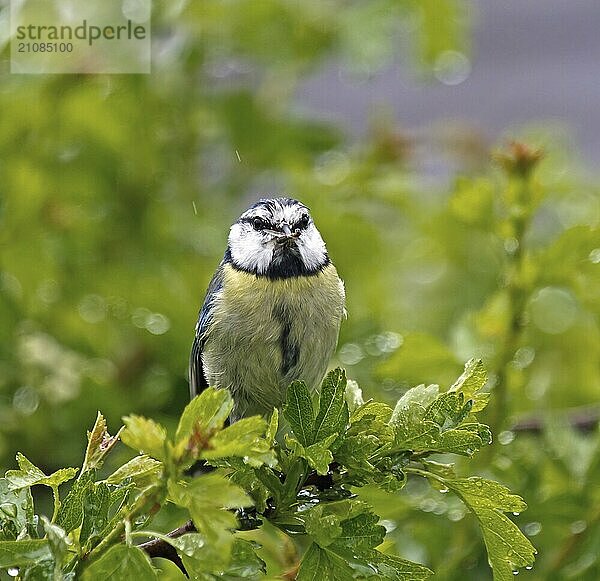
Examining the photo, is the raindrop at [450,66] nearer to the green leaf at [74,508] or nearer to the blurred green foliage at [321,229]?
the blurred green foliage at [321,229]

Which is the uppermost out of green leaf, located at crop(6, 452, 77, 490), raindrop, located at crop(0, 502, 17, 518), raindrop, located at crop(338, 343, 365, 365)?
green leaf, located at crop(6, 452, 77, 490)

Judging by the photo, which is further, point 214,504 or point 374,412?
point 374,412

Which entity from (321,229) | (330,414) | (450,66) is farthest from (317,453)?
(450,66)

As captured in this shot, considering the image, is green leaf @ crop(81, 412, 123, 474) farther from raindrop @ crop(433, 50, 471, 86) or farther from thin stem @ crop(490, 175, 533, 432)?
raindrop @ crop(433, 50, 471, 86)

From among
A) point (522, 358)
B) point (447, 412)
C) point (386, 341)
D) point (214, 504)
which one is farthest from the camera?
point (386, 341)

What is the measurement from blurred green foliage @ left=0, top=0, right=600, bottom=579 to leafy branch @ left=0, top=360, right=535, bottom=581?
0.89 ft

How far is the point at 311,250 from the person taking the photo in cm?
102

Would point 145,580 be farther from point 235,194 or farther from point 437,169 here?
point 437,169

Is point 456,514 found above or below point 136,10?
below

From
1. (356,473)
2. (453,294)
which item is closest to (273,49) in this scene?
(453,294)

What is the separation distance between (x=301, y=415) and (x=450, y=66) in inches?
40.0

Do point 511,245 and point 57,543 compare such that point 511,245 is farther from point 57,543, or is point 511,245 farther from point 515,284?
point 57,543

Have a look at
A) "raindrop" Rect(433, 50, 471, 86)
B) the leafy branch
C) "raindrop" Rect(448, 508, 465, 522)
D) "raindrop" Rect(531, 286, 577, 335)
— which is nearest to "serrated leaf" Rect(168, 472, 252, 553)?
the leafy branch

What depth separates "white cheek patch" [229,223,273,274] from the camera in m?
1.01
